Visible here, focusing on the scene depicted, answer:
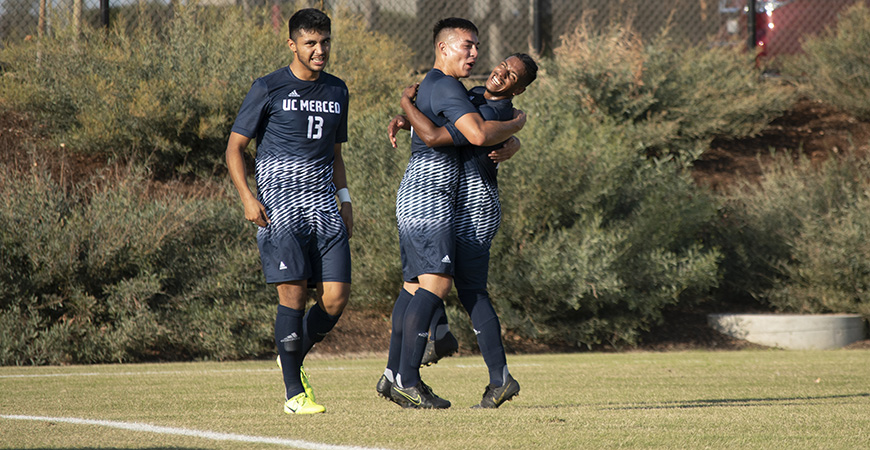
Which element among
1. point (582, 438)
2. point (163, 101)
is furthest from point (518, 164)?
point (582, 438)

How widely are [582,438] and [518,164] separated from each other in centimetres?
A: 721

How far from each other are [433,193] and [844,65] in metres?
13.7

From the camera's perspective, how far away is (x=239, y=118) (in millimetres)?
5191

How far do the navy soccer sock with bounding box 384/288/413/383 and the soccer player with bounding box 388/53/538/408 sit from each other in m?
0.35

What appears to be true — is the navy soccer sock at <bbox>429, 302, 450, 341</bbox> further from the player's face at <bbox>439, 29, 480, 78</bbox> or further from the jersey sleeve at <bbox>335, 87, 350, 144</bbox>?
the player's face at <bbox>439, 29, 480, 78</bbox>

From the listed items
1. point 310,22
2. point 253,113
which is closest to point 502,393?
point 253,113

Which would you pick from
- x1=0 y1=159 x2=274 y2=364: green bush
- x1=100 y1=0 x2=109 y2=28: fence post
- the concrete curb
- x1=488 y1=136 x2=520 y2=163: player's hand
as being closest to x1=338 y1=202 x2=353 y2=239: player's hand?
x1=488 y1=136 x2=520 y2=163: player's hand

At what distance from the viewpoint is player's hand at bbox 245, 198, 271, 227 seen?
197 inches

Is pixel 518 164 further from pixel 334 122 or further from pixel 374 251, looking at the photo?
pixel 334 122

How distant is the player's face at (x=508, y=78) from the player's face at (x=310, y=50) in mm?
909

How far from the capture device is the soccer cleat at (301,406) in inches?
192

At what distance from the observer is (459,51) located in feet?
17.0

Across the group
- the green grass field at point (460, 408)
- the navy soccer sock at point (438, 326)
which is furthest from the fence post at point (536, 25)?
the navy soccer sock at point (438, 326)

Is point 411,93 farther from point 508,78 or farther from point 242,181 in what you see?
point 242,181
